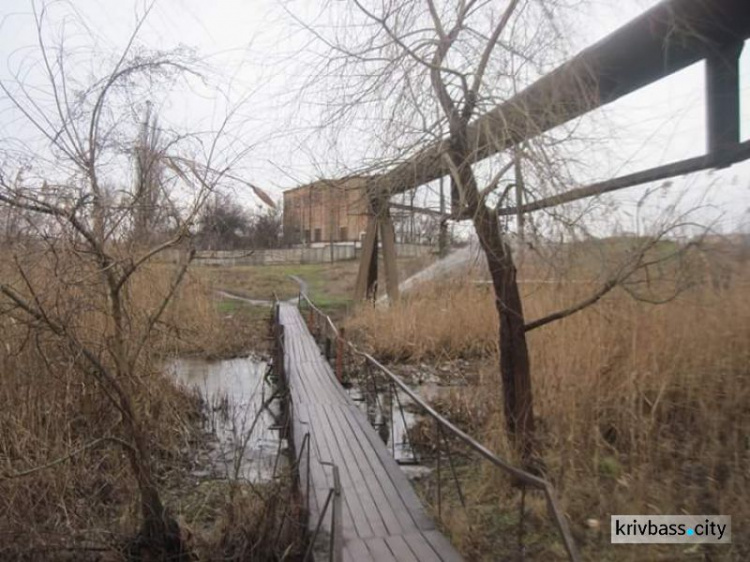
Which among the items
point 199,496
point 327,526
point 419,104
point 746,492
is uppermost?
point 419,104

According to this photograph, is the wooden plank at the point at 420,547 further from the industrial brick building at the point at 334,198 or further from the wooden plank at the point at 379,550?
the industrial brick building at the point at 334,198

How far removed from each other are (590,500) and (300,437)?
2878 mm

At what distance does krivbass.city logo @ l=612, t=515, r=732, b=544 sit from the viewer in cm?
282

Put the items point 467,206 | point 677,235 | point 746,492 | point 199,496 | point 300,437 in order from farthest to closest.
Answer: point 300,437, point 199,496, point 677,235, point 467,206, point 746,492

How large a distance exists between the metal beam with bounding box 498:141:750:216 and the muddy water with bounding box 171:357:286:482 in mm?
2448

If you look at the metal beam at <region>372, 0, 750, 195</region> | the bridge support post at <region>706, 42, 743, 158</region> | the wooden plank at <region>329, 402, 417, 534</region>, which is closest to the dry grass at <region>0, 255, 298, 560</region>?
the wooden plank at <region>329, 402, 417, 534</region>

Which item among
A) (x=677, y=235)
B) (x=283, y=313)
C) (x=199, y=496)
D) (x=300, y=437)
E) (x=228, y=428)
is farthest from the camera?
(x=283, y=313)

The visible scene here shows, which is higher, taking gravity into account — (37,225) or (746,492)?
(37,225)

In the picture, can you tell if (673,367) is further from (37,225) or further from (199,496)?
(37,225)

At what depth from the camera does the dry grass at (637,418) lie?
3283 mm

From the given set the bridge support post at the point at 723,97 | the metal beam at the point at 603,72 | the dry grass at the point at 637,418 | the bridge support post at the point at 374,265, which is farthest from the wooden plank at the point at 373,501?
the bridge support post at the point at 374,265

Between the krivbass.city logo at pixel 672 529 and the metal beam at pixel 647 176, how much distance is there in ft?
6.23

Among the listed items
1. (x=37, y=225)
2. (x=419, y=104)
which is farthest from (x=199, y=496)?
(x=419, y=104)

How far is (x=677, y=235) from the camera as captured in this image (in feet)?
12.4
